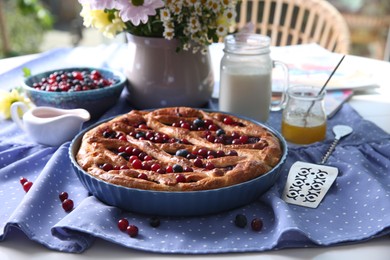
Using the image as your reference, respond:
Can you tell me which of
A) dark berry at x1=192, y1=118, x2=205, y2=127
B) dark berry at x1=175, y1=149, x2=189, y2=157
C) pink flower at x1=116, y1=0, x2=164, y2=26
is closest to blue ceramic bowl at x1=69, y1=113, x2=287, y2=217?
dark berry at x1=175, y1=149, x2=189, y2=157

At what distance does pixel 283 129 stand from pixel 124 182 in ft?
1.56

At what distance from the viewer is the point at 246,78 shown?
1212 millimetres

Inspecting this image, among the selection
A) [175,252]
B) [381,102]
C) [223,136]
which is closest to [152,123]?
[223,136]

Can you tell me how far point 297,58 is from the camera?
1713 millimetres

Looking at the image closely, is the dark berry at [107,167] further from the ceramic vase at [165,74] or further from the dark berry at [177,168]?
the ceramic vase at [165,74]

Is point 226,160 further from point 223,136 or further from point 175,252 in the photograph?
point 175,252

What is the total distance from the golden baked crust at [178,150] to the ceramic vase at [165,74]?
0.42 ft

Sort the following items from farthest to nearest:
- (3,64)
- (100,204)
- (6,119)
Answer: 1. (3,64)
2. (6,119)
3. (100,204)

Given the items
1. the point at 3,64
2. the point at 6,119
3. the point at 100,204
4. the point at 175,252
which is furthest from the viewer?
the point at 3,64

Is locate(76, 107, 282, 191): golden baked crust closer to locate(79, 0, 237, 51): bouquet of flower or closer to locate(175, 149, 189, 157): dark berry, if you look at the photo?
locate(175, 149, 189, 157): dark berry

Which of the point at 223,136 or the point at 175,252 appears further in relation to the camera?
the point at 223,136

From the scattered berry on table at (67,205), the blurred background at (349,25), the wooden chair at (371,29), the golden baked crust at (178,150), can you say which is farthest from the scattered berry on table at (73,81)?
the wooden chair at (371,29)

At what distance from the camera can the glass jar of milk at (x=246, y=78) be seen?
1214 millimetres

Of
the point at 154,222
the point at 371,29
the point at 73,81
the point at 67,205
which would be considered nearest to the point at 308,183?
the point at 154,222
